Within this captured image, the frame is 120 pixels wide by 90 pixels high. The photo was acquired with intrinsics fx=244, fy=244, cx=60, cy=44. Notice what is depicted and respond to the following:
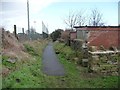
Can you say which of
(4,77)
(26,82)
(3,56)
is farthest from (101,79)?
(3,56)

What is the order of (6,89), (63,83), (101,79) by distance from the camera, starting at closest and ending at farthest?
(6,89) → (63,83) → (101,79)

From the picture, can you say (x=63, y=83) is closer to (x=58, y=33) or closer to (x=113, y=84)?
(x=113, y=84)

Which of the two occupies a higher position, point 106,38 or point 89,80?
point 106,38

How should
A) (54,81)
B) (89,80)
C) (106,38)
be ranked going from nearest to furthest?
1. (54,81)
2. (89,80)
3. (106,38)

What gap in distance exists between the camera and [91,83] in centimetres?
1193

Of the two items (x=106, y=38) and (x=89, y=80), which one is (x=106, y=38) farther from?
(x=89, y=80)

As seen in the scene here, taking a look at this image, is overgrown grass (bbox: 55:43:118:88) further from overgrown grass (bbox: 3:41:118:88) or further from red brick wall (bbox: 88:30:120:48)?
red brick wall (bbox: 88:30:120:48)

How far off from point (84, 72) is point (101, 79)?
2284mm

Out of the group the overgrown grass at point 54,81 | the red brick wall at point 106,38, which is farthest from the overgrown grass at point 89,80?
the red brick wall at point 106,38

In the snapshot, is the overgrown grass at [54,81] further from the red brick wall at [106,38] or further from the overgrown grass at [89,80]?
the red brick wall at [106,38]

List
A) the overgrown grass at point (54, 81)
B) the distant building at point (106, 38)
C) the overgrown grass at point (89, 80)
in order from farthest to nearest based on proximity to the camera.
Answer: the distant building at point (106, 38) → the overgrown grass at point (89, 80) → the overgrown grass at point (54, 81)

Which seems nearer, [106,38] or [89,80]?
[89,80]

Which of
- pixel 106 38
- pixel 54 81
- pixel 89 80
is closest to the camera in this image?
pixel 54 81

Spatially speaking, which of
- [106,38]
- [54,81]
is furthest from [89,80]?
[106,38]
